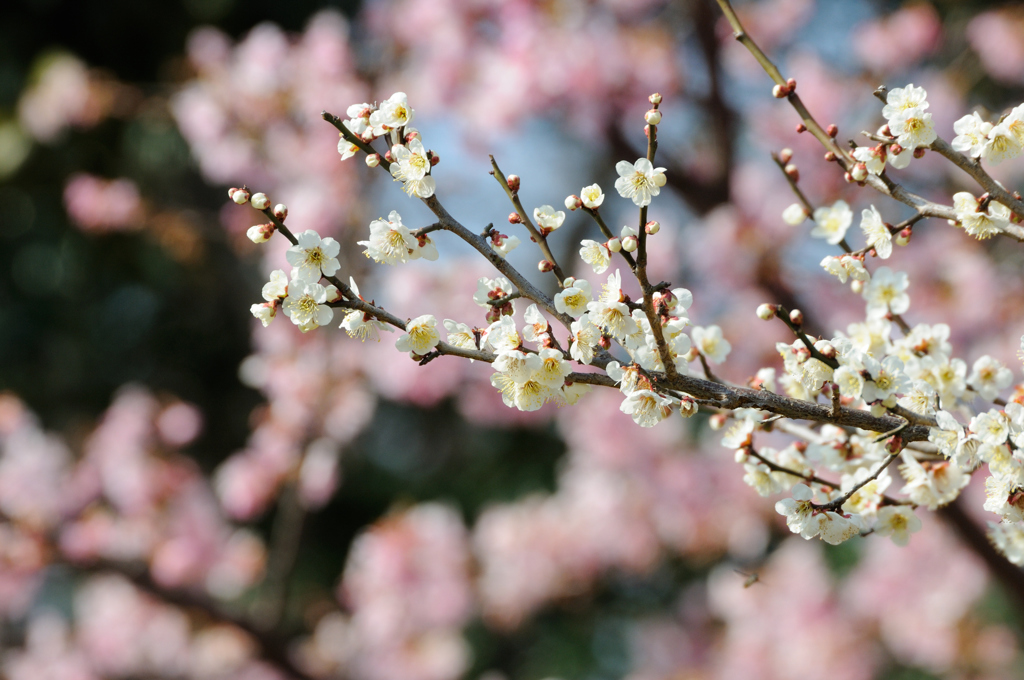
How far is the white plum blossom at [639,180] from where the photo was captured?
2.68ft

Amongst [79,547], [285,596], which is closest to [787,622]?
[285,596]

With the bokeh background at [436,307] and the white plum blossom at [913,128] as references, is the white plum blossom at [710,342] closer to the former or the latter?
the white plum blossom at [913,128]

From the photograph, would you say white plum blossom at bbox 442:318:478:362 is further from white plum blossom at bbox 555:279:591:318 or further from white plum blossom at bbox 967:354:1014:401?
A: white plum blossom at bbox 967:354:1014:401

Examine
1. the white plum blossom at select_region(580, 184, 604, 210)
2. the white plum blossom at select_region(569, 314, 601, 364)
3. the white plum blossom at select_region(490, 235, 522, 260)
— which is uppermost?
the white plum blossom at select_region(490, 235, 522, 260)

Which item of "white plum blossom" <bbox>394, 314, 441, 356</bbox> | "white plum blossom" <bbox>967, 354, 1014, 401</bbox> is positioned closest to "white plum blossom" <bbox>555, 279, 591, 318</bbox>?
"white plum blossom" <bbox>394, 314, 441, 356</bbox>

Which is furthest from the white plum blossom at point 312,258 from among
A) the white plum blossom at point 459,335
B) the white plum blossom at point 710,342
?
the white plum blossom at point 710,342

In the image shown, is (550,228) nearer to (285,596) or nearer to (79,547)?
(285,596)

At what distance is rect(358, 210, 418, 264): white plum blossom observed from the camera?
870mm

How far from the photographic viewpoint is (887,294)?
1053mm

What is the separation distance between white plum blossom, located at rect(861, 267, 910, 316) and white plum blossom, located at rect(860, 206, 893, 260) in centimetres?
11

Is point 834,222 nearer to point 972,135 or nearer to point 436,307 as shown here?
point 972,135

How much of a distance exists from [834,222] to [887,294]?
125 mm

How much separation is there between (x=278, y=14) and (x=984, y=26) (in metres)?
4.29

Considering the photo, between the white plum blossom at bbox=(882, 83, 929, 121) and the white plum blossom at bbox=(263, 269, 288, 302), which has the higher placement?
the white plum blossom at bbox=(263, 269, 288, 302)
